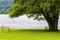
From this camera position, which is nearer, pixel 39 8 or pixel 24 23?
pixel 39 8

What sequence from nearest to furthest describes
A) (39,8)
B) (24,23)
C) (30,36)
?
1. (30,36)
2. (39,8)
3. (24,23)

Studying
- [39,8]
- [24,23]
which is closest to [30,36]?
[39,8]

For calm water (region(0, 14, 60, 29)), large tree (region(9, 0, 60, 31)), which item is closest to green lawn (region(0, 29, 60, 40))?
large tree (region(9, 0, 60, 31))

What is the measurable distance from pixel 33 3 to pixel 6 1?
1181 centimetres

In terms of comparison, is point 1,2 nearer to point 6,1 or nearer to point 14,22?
point 6,1

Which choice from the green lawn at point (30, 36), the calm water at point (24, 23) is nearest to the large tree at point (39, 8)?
the green lawn at point (30, 36)

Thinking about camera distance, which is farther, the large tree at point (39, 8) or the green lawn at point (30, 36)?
the large tree at point (39, 8)

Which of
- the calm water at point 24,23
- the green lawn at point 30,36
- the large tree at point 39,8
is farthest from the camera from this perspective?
the calm water at point 24,23

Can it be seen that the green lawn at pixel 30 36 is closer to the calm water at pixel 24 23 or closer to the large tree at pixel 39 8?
the large tree at pixel 39 8

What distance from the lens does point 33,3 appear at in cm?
2342

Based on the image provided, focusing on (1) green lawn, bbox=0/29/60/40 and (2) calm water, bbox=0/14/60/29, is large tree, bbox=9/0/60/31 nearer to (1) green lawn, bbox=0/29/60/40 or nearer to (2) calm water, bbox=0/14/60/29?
(1) green lawn, bbox=0/29/60/40

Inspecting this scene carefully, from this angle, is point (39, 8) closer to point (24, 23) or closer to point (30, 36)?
point (30, 36)

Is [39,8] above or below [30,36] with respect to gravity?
above

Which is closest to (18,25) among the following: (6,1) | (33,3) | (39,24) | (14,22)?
(14,22)
